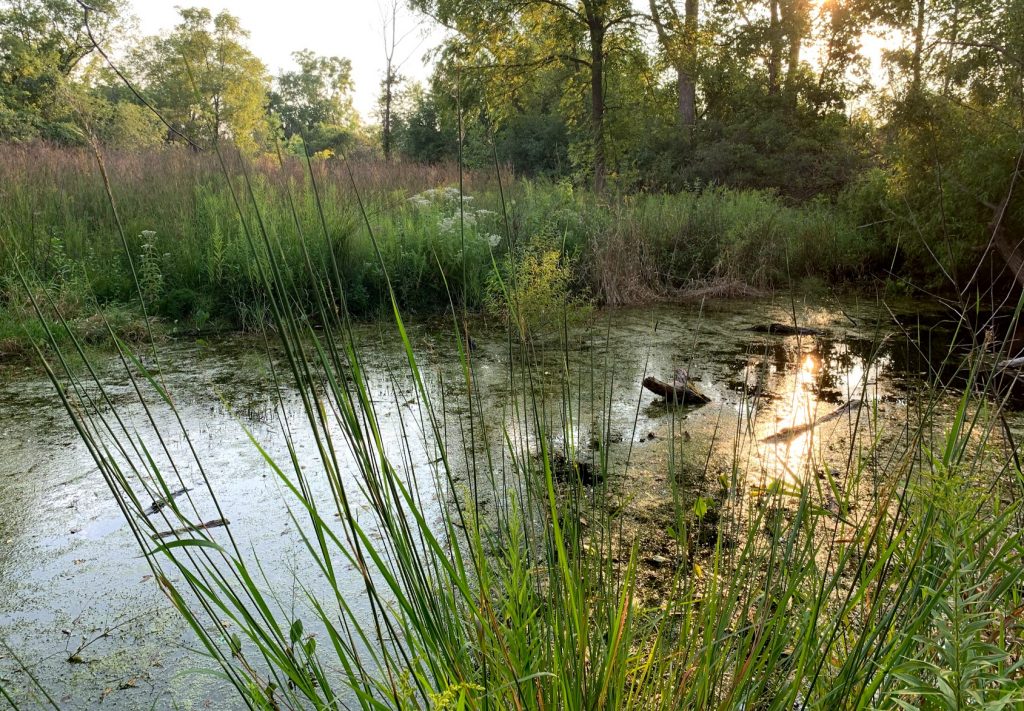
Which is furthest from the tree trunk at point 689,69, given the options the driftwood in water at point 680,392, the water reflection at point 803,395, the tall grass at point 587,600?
the tall grass at point 587,600

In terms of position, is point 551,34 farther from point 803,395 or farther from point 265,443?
point 265,443

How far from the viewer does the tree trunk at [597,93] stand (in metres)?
10.2

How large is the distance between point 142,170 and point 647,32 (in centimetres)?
784

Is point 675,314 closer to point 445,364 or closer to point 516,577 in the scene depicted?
point 445,364

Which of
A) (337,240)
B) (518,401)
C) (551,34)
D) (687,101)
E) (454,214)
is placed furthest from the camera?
(687,101)

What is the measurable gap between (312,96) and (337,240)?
145ft

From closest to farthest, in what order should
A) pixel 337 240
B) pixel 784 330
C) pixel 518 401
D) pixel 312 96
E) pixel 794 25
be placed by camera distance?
pixel 518 401, pixel 784 330, pixel 337 240, pixel 794 25, pixel 312 96

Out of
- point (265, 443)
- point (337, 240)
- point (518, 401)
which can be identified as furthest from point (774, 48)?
point (265, 443)

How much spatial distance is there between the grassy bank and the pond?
0.70 meters

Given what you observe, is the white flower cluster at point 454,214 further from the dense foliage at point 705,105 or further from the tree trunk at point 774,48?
the tree trunk at point 774,48

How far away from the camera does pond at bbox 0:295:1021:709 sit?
1.54 metres

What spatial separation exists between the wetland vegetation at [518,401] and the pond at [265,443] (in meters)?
0.02

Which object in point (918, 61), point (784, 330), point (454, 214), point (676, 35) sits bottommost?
point (784, 330)

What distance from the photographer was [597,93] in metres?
10.6
